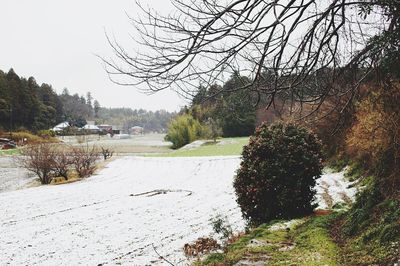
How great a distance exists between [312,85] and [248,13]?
232cm

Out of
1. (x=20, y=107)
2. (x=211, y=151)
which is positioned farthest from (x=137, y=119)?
(x=211, y=151)

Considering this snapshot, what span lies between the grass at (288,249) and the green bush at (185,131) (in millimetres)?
44116

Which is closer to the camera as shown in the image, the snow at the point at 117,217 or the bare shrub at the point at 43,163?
the snow at the point at 117,217

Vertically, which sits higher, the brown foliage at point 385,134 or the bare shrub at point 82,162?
the brown foliage at point 385,134

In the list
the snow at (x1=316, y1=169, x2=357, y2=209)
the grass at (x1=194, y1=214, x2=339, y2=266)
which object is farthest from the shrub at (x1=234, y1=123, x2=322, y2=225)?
the snow at (x1=316, y1=169, x2=357, y2=209)

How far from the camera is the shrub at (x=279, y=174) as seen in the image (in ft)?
24.6

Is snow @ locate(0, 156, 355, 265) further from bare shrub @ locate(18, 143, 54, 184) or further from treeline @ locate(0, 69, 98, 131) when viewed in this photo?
treeline @ locate(0, 69, 98, 131)

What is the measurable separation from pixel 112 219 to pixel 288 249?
21.2 ft

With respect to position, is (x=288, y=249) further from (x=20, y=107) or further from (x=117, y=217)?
(x=20, y=107)

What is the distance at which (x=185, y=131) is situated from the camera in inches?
2008

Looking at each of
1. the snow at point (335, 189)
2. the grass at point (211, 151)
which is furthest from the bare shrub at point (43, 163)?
the snow at point (335, 189)

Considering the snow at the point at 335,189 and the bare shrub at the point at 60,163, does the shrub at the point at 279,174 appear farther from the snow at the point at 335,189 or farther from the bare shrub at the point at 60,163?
the bare shrub at the point at 60,163

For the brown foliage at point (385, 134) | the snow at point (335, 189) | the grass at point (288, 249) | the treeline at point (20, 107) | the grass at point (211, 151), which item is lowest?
the snow at point (335, 189)

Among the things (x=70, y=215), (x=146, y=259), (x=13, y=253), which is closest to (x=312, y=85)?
(x=146, y=259)
